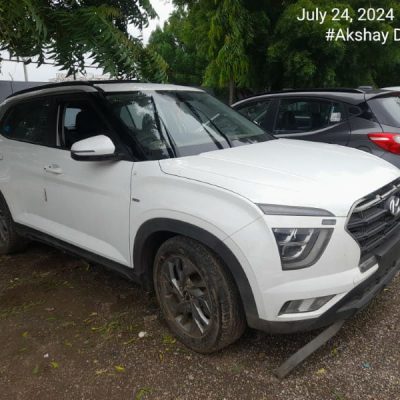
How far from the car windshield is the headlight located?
1060 mm

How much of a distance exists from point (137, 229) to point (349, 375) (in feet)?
5.22

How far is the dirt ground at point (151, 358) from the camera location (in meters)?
2.40

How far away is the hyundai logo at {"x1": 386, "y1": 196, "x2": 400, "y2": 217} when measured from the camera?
8.58ft

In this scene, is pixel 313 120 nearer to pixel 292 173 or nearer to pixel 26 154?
pixel 292 173

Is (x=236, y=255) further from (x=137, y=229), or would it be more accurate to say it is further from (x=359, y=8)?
(x=359, y=8)

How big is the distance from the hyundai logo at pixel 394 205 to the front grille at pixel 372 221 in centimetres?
2

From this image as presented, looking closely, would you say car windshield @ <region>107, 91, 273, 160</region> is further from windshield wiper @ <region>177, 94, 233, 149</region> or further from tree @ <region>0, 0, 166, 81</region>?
tree @ <region>0, 0, 166, 81</region>

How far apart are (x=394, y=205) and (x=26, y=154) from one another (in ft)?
10.1

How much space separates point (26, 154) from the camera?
3.75 m

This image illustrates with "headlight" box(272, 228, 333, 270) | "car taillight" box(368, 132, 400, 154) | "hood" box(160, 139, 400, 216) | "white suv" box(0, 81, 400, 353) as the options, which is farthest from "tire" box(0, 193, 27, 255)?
"car taillight" box(368, 132, 400, 154)

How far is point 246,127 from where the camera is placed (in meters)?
3.71

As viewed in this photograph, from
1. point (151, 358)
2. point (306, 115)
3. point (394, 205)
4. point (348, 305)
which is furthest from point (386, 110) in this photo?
point (151, 358)

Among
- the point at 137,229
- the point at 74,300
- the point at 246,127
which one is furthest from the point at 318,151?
the point at 74,300

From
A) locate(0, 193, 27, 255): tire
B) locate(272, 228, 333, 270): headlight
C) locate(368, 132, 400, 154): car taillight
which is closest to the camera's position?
locate(272, 228, 333, 270): headlight
